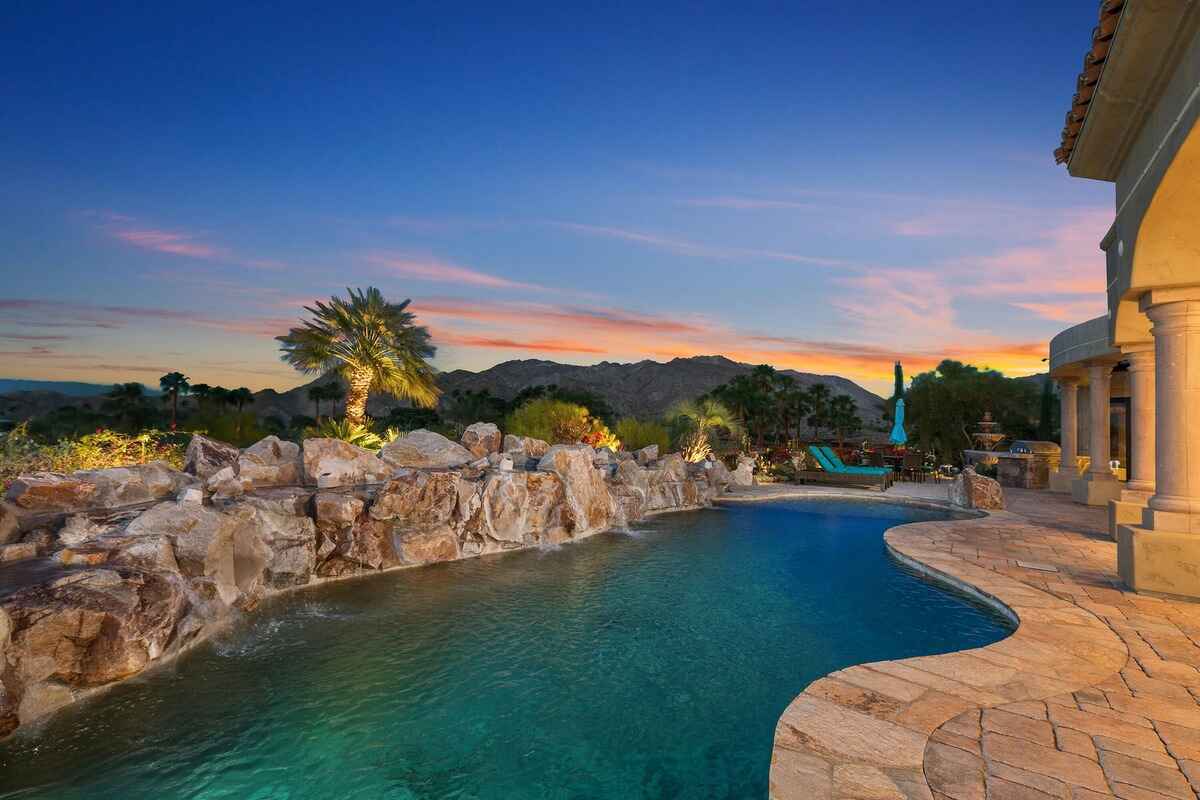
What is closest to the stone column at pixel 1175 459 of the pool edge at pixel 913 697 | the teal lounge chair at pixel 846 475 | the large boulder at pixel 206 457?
the pool edge at pixel 913 697

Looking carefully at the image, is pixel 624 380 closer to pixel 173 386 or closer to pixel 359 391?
pixel 173 386

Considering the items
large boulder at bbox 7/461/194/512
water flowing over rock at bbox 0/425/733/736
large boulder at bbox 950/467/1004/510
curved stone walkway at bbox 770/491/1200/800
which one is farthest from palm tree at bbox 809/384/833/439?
large boulder at bbox 7/461/194/512

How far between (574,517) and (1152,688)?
25.7 ft

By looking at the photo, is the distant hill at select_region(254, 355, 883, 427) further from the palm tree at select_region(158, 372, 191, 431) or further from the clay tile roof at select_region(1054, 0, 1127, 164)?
the clay tile roof at select_region(1054, 0, 1127, 164)

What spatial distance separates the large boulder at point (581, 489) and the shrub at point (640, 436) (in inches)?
259

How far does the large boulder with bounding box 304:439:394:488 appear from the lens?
29.3 feet

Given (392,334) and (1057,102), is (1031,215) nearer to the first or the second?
(1057,102)

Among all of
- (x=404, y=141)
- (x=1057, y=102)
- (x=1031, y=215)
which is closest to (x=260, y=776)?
(x=404, y=141)

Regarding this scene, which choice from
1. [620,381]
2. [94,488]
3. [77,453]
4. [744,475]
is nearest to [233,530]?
[94,488]

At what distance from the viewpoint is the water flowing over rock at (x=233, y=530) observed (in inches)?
162

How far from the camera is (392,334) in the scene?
13844mm

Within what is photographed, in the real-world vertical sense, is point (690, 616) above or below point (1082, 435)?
below

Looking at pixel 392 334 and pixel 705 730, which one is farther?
pixel 392 334

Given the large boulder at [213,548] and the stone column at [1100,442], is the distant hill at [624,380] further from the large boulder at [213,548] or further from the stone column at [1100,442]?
the large boulder at [213,548]
